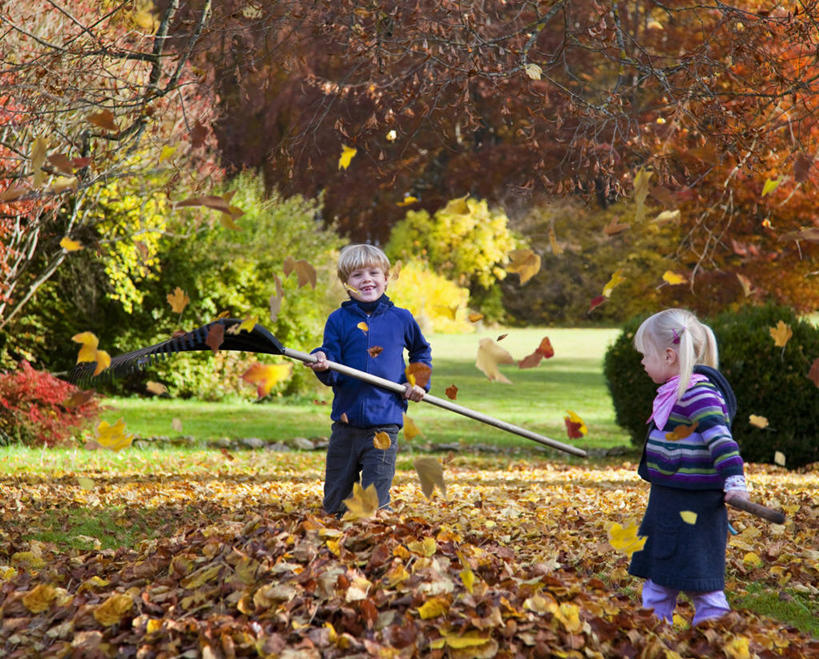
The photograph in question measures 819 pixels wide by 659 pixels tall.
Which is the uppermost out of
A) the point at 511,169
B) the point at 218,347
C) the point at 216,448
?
the point at 511,169

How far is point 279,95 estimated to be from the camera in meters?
21.4

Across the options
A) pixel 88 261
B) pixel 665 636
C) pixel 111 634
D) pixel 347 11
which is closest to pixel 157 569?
pixel 111 634

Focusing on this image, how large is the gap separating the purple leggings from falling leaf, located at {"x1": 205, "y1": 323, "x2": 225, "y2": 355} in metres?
1.86

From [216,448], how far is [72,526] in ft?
13.5

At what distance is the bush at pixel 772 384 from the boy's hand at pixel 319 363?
5680mm

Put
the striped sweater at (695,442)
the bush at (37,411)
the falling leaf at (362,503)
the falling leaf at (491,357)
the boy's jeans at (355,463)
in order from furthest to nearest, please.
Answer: the bush at (37,411) < the boy's jeans at (355,463) < the falling leaf at (362,503) < the falling leaf at (491,357) < the striped sweater at (695,442)

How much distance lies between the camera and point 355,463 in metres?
4.30

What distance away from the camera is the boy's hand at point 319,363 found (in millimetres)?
3686

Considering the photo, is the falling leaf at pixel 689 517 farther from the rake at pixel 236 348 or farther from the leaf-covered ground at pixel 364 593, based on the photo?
the rake at pixel 236 348

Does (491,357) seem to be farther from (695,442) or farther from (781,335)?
(781,335)

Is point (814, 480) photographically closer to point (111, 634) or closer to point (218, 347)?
point (218, 347)

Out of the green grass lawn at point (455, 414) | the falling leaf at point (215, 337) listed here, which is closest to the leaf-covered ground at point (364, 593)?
the falling leaf at point (215, 337)

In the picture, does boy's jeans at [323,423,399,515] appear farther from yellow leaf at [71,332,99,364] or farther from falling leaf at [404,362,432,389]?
yellow leaf at [71,332,99,364]

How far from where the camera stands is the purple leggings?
320cm
